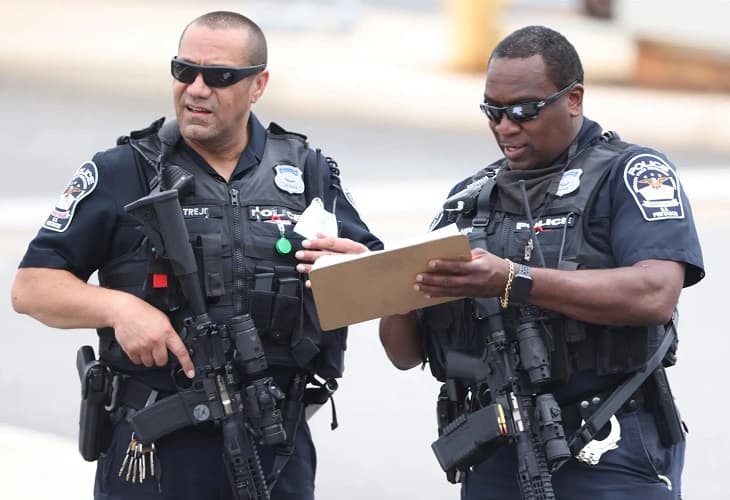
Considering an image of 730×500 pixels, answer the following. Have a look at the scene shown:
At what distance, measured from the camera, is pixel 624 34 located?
1584 cm

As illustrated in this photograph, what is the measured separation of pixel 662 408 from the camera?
4039mm

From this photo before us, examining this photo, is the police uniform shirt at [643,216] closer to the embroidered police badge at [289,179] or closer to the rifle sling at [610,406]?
the rifle sling at [610,406]

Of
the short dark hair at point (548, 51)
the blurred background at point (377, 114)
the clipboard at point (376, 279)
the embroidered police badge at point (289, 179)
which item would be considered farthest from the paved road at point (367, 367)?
the short dark hair at point (548, 51)

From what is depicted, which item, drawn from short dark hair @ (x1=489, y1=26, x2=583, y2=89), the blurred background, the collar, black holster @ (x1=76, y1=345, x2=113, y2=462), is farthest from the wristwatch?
the blurred background

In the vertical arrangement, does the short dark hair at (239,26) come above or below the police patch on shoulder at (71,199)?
above

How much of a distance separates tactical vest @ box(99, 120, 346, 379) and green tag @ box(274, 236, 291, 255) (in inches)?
0.6

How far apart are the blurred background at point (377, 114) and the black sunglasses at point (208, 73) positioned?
2.99 m

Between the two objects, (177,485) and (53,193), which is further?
(53,193)

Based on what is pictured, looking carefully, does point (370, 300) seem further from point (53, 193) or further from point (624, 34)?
point (624, 34)

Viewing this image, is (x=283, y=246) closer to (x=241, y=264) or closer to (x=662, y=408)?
(x=241, y=264)

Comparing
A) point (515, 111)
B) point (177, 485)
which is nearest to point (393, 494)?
point (177, 485)

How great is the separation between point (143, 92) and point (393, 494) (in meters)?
9.35

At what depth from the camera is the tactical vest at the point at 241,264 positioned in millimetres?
4168

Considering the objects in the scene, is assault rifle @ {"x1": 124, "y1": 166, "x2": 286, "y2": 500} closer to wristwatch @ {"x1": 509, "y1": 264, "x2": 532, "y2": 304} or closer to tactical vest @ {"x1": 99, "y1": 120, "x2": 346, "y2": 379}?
tactical vest @ {"x1": 99, "y1": 120, "x2": 346, "y2": 379}
